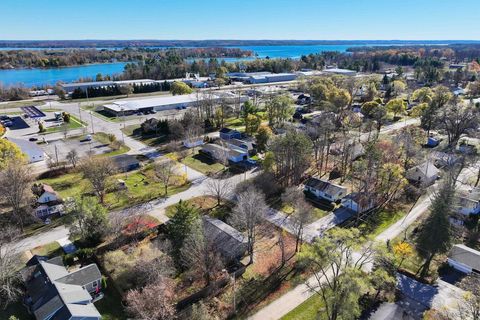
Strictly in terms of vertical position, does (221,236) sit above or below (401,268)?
above

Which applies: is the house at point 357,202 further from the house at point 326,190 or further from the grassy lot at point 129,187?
the grassy lot at point 129,187

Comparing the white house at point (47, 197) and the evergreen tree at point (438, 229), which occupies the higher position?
the evergreen tree at point (438, 229)

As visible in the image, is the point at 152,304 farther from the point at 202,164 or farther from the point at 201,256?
the point at 202,164

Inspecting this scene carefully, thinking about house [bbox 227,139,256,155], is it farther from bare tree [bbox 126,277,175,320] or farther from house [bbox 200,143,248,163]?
bare tree [bbox 126,277,175,320]

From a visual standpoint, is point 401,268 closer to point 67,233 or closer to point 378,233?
point 378,233

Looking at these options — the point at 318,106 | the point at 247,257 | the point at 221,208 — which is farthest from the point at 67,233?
the point at 318,106

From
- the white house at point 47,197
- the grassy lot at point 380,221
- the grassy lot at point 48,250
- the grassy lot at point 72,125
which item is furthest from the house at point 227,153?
the grassy lot at point 72,125

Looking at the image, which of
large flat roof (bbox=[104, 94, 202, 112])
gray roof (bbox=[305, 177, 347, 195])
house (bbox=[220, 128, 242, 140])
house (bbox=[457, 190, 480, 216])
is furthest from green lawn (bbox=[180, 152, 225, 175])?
large flat roof (bbox=[104, 94, 202, 112])
